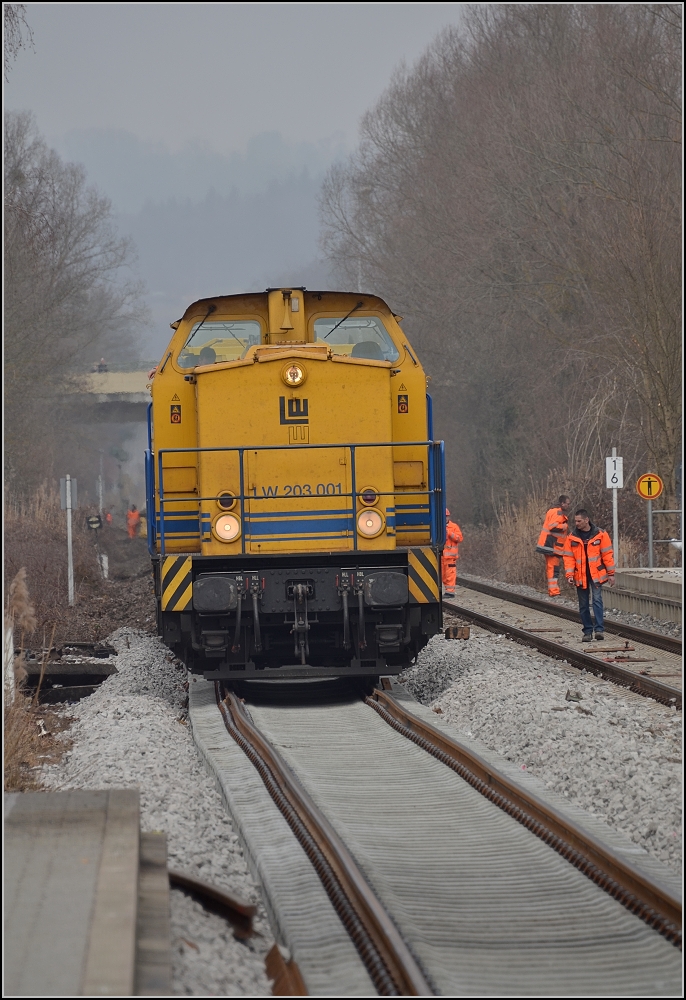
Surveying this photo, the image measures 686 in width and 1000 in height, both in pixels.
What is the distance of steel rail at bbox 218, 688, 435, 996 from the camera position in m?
4.27

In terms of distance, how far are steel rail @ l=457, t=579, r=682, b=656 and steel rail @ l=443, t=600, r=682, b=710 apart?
41.2 inches

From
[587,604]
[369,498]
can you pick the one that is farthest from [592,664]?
[369,498]

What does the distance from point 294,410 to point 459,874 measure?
5.05 meters

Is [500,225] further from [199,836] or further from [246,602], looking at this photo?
[199,836]

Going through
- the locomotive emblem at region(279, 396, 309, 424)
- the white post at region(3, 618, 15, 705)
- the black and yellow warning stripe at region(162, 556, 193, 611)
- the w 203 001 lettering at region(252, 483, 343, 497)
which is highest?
the locomotive emblem at region(279, 396, 309, 424)

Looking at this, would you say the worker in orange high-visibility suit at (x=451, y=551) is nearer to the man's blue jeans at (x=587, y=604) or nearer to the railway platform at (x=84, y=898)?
the man's blue jeans at (x=587, y=604)

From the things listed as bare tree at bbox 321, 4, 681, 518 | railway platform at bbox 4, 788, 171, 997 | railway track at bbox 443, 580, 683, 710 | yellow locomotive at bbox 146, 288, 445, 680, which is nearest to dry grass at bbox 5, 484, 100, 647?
yellow locomotive at bbox 146, 288, 445, 680

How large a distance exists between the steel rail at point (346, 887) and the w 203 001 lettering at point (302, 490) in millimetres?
2464

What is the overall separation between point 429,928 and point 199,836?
1.80 meters

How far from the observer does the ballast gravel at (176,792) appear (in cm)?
438

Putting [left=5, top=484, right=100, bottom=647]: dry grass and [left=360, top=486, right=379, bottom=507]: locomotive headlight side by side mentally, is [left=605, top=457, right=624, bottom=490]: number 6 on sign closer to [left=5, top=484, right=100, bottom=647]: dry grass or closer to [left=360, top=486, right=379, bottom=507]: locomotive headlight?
[left=5, top=484, right=100, bottom=647]: dry grass

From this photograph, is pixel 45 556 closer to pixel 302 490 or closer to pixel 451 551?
pixel 451 551

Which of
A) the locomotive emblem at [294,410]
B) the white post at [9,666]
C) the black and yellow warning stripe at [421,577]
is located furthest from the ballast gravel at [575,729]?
the white post at [9,666]

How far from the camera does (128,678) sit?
37.3 feet
